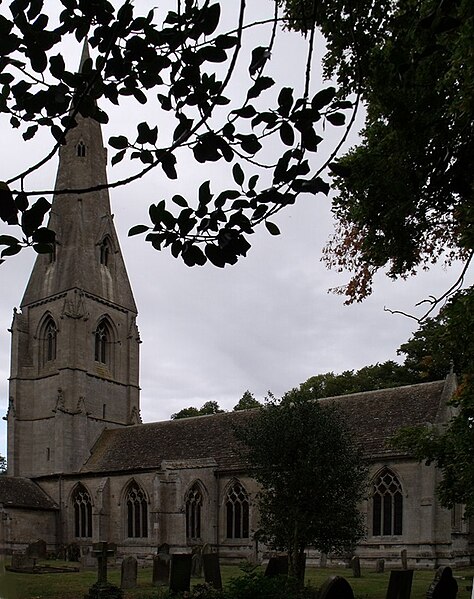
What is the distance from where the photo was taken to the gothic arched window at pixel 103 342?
41.3m

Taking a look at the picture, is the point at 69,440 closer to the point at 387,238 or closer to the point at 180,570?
the point at 180,570

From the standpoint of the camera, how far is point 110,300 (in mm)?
42188

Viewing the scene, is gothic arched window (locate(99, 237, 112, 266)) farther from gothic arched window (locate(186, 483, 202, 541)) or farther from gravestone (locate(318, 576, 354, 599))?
gravestone (locate(318, 576, 354, 599))

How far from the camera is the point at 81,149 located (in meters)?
44.3

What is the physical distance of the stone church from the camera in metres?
27.9

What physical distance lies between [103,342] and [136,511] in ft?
38.0

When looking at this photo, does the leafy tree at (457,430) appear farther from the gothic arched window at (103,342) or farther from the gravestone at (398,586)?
the gothic arched window at (103,342)

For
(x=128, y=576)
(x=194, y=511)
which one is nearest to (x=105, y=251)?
(x=194, y=511)

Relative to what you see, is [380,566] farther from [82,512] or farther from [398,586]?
[82,512]

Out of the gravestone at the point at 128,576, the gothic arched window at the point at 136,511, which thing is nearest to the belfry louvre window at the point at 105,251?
the gothic arched window at the point at 136,511

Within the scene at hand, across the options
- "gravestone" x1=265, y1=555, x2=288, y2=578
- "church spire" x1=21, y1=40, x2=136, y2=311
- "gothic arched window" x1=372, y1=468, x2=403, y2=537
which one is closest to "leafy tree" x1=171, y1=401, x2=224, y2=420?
"church spire" x1=21, y1=40, x2=136, y2=311

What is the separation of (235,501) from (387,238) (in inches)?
941

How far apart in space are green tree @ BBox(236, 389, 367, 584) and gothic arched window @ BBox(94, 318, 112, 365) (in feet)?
77.2

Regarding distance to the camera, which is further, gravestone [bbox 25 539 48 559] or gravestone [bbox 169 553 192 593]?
gravestone [bbox 25 539 48 559]
